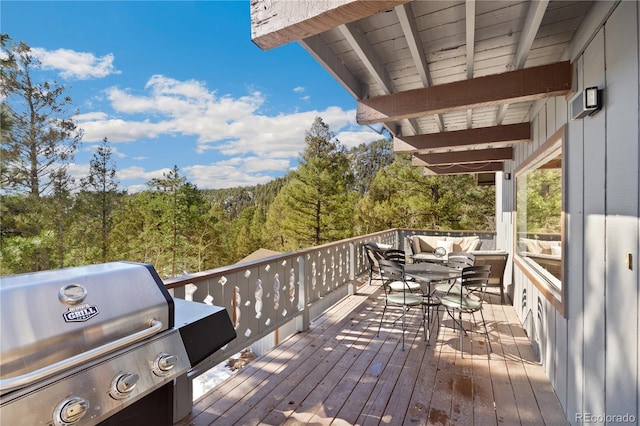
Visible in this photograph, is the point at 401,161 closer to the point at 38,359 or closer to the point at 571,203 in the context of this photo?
the point at 571,203

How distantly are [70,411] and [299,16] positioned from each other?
162 cm

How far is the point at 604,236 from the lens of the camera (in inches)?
72.1

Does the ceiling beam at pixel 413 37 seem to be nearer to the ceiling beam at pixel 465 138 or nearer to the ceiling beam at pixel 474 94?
the ceiling beam at pixel 474 94

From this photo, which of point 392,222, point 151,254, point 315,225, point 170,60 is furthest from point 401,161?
point 170,60

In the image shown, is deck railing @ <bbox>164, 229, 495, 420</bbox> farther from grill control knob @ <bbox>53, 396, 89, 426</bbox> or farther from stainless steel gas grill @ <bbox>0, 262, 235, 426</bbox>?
grill control knob @ <bbox>53, 396, 89, 426</bbox>

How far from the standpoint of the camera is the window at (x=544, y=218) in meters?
2.73

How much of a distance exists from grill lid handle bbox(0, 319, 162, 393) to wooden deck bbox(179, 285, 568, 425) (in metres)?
1.52

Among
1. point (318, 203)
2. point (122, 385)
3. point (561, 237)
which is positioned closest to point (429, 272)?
point (561, 237)

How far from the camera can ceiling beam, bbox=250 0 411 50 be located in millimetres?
1301

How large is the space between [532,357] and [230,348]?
3.01 meters

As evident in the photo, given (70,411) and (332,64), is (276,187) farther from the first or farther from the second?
(70,411)

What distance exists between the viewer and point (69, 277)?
1.06 meters

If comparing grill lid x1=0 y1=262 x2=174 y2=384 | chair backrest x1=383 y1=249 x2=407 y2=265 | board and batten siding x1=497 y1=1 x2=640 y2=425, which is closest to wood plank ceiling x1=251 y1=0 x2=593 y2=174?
board and batten siding x1=497 y1=1 x2=640 y2=425

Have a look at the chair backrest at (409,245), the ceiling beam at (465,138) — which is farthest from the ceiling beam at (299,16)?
the chair backrest at (409,245)
